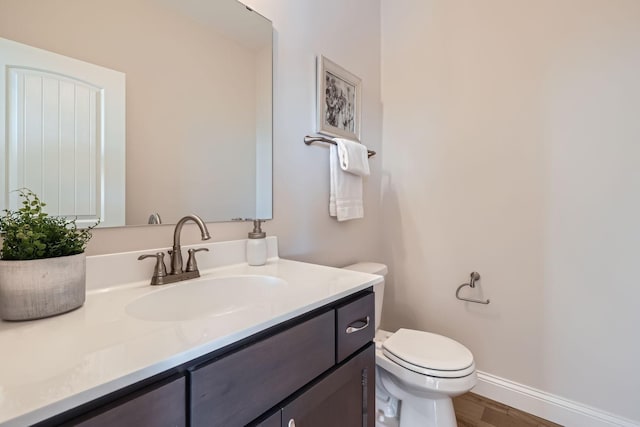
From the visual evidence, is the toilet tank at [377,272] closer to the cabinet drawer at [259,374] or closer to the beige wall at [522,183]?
the beige wall at [522,183]

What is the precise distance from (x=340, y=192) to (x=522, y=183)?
945mm

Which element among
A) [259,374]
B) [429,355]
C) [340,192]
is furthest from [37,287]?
[429,355]

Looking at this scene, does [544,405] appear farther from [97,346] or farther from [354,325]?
[97,346]

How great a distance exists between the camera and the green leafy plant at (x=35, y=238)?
1.94 feet

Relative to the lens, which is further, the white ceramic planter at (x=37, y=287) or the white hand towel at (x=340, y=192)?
the white hand towel at (x=340, y=192)

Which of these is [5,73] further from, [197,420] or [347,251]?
[347,251]

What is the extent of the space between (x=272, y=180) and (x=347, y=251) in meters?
0.67

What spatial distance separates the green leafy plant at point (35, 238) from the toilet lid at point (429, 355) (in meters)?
1.19

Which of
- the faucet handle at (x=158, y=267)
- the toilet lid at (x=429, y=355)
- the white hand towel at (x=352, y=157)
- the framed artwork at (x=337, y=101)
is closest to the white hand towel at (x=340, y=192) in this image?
the white hand towel at (x=352, y=157)

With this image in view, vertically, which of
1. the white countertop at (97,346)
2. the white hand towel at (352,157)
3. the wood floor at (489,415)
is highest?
the white hand towel at (352,157)

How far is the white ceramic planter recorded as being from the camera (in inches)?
22.6

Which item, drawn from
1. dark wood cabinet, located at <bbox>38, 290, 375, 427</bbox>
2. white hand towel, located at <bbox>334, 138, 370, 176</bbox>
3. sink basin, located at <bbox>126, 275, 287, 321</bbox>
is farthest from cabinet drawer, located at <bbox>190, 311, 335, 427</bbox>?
white hand towel, located at <bbox>334, 138, 370, 176</bbox>

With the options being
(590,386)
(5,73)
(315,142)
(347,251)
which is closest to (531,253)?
(590,386)

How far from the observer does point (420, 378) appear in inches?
46.3
